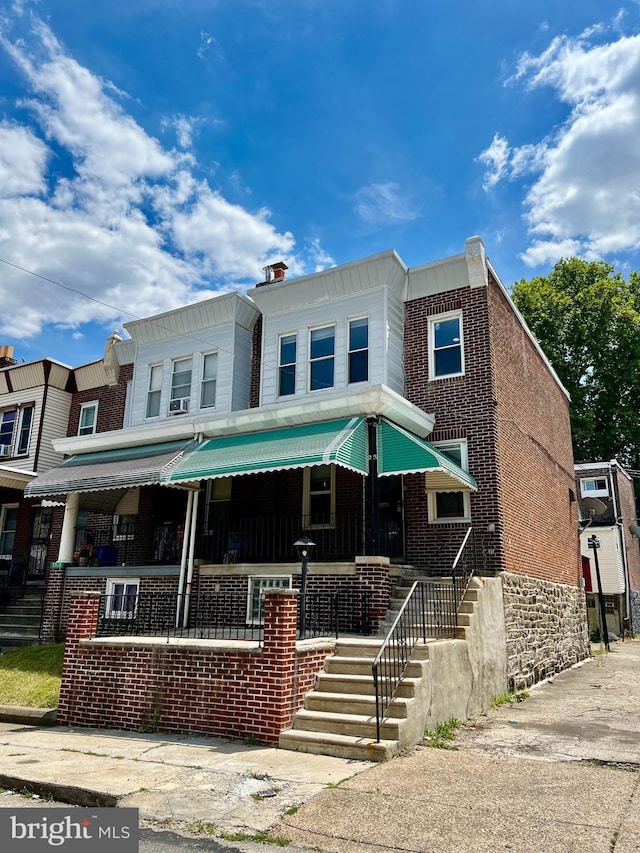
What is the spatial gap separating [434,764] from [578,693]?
7.07 m

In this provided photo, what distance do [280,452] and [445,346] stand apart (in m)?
5.11

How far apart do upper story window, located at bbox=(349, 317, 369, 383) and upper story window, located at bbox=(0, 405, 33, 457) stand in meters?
12.7

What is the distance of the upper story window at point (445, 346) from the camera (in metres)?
15.0

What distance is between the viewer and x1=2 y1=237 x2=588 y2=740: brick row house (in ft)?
42.3

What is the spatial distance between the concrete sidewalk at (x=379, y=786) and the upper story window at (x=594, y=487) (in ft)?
68.4

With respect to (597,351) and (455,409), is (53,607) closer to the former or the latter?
(455,409)

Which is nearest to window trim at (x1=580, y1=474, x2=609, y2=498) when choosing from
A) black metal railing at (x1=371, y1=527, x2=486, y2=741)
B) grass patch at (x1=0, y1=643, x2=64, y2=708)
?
black metal railing at (x1=371, y1=527, x2=486, y2=741)

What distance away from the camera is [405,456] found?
12.2 m

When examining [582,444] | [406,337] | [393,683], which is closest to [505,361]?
[406,337]

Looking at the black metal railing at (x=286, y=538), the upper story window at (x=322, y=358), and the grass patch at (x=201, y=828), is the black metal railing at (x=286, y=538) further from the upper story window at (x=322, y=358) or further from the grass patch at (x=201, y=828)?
the grass patch at (x=201, y=828)

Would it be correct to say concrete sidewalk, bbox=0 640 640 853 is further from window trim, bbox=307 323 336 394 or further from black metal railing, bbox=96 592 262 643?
window trim, bbox=307 323 336 394

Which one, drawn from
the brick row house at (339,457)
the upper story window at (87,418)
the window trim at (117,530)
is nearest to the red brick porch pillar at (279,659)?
the brick row house at (339,457)

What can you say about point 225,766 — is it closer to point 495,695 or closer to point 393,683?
point 393,683

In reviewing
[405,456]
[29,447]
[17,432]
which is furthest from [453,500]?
[17,432]
